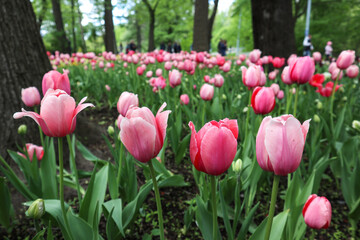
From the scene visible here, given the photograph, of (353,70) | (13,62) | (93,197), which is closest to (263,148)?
(93,197)

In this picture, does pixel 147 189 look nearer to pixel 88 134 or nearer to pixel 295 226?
pixel 295 226

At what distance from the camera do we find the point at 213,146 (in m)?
0.67

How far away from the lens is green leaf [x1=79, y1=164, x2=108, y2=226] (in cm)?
117

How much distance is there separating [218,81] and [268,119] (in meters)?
1.85

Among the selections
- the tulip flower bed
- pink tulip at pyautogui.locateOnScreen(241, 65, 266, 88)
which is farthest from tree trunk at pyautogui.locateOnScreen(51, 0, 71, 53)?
pink tulip at pyautogui.locateOnScreen(241, 65, 266, 88)

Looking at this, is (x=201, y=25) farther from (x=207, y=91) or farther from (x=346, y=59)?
(x=207, y=91)

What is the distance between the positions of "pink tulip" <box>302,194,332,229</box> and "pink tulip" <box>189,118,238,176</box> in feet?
1.39

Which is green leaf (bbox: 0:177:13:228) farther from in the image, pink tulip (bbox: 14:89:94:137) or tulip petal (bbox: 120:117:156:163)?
tulip petal (bbox: 120:117:156:163)

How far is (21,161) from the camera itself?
1459 mm

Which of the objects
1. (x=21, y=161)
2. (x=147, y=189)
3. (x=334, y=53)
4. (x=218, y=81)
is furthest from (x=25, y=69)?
(x=334, y=53)

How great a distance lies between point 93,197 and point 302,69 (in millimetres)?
1271

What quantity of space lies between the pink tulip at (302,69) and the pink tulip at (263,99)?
1.07 feet

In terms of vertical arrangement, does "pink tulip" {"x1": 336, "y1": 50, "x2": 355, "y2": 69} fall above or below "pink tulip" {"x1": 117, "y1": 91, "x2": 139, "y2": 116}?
above

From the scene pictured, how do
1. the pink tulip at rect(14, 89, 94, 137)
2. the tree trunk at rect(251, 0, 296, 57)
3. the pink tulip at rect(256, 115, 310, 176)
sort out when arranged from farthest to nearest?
the tree trunk at rect(251, 0, 296, 57) < the pink tulip at rect(14, 89, 94, 137) < the pink tulip at rect(256, 115, 310, 176)
